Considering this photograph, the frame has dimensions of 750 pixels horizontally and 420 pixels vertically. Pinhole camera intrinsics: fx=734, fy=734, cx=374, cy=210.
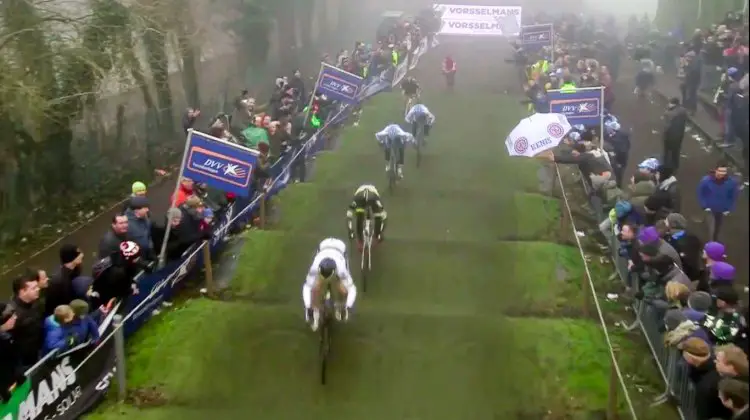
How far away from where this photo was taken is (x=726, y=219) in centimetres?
1321

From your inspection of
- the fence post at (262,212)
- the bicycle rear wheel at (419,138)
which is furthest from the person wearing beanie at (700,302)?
the bicycle rear wheel at (419,138)

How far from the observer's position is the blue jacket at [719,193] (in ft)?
41.3

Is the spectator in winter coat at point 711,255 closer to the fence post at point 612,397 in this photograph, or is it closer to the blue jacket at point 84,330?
the fence post at point 612,397

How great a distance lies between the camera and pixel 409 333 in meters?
11.9

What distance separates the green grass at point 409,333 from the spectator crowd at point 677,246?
1412mm

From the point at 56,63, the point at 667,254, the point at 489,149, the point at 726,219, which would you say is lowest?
the point at 489,149

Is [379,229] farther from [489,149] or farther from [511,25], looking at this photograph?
[511,25]

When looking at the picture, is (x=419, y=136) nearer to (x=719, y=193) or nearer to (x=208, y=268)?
(x=208, y=268)

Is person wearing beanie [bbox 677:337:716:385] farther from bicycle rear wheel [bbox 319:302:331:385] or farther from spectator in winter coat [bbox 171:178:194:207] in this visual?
spectator in winter coat [bbox 171:178:194:207]

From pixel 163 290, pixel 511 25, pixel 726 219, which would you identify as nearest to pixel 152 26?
pixel 163 290

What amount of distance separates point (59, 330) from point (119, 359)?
1315 mm

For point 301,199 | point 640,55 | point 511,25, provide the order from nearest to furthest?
point 301,199, point 640,55, point 511,25

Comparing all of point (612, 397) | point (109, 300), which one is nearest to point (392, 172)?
point (109, 300)

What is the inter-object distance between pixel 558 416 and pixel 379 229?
473cm
